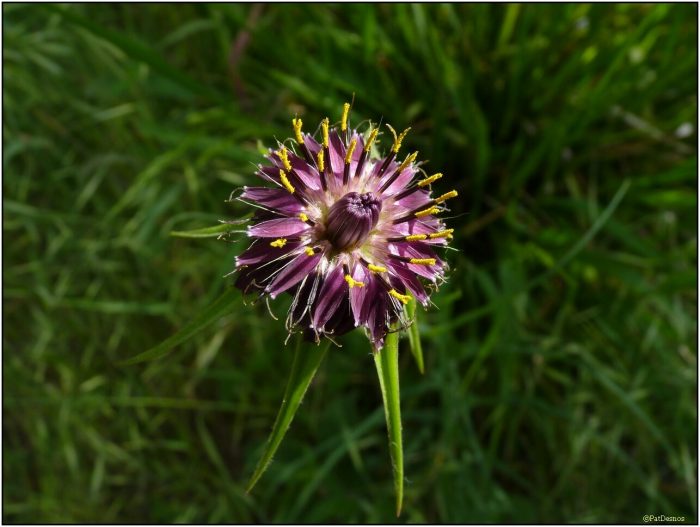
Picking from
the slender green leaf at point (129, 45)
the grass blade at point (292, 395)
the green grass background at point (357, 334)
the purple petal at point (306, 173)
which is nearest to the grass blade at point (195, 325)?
the grass blade at point (292, 395)

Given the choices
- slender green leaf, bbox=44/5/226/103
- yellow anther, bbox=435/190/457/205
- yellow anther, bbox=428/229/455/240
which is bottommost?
yellow anther, bbox=428/229/455/240

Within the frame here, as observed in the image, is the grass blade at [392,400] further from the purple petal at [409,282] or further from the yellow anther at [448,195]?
the yellow anther at [448,195]

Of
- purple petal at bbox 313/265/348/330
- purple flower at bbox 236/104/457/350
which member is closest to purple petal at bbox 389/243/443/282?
purple flower at bbox 236/104/457/350

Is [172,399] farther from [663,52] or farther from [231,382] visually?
[663,52]

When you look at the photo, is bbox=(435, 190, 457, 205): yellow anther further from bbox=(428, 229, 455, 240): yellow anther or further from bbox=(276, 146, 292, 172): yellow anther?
bbox=(276, 146, 292, 172): yellow anther

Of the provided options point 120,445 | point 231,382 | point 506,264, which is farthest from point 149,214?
point 506,264

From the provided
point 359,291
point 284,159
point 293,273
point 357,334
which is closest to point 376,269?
point 359,291
